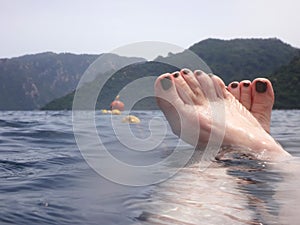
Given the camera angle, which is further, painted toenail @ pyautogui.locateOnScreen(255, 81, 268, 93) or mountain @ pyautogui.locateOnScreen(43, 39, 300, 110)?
mountain @ pyautogui.locateOnScreen(43, 39, 300, 110)

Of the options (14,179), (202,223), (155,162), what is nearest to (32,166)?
(14,179)

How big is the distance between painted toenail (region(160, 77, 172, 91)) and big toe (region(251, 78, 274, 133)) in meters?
0.73

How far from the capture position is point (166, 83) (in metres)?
2.53

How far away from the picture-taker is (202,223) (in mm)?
1193

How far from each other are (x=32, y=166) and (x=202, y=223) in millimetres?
1453

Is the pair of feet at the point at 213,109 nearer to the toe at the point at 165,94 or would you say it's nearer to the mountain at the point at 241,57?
the toe at the point at 165,94

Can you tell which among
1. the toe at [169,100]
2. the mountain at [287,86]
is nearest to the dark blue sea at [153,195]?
the toe at [169,100]

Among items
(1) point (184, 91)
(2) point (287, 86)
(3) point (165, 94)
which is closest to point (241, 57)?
(2) point (287, 86)

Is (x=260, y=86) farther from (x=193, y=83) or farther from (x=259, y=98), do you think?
(x=193, y=83)

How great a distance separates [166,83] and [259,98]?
782mm

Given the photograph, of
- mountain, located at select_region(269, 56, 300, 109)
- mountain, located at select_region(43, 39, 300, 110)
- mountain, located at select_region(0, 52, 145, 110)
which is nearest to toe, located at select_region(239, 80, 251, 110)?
mountain, located at select_region(269, 56, 300, 109)

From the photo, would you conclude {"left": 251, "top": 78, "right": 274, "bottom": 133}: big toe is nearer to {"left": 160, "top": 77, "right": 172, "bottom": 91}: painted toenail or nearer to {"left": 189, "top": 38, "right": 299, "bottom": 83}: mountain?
{"left": 160, "top": 77, "right": 172, "bottom": 91}: painted toenail

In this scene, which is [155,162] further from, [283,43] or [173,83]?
[283,43]

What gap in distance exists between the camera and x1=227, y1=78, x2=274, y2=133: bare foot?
282 cm
